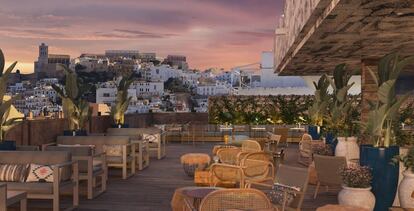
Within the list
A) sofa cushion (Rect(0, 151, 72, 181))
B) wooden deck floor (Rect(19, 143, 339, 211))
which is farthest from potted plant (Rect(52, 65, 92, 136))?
sofa cushion (Rect(0, 151, 72, 181))

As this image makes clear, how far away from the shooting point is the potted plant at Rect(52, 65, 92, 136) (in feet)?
39.2

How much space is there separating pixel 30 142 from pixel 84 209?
13.2ft

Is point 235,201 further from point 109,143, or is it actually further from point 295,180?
point 109,143

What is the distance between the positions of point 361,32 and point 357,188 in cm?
267

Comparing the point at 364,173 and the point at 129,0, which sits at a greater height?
the point at 129,0

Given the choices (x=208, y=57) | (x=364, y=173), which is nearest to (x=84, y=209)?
(x=364, y=173)

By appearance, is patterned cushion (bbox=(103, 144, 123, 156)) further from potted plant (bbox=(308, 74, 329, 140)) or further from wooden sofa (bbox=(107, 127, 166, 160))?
potted plant (bbox=(308, 74, 329, 140))

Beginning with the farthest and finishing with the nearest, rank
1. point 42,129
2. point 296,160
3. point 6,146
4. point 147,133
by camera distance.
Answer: point 296,160, point 147,133, point 42,129, point 6,146

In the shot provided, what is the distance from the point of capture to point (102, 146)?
10898 millimetres

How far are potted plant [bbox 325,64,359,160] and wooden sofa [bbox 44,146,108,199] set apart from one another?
419cm

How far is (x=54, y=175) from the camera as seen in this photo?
7.04 meters

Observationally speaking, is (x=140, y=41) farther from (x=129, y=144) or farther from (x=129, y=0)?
(x=129, y=144)

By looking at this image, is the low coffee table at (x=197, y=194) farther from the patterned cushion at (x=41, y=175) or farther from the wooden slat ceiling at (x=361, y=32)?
the patterned cushion at (x=41, y=175)

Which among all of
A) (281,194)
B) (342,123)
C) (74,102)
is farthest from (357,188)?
(74,102)
